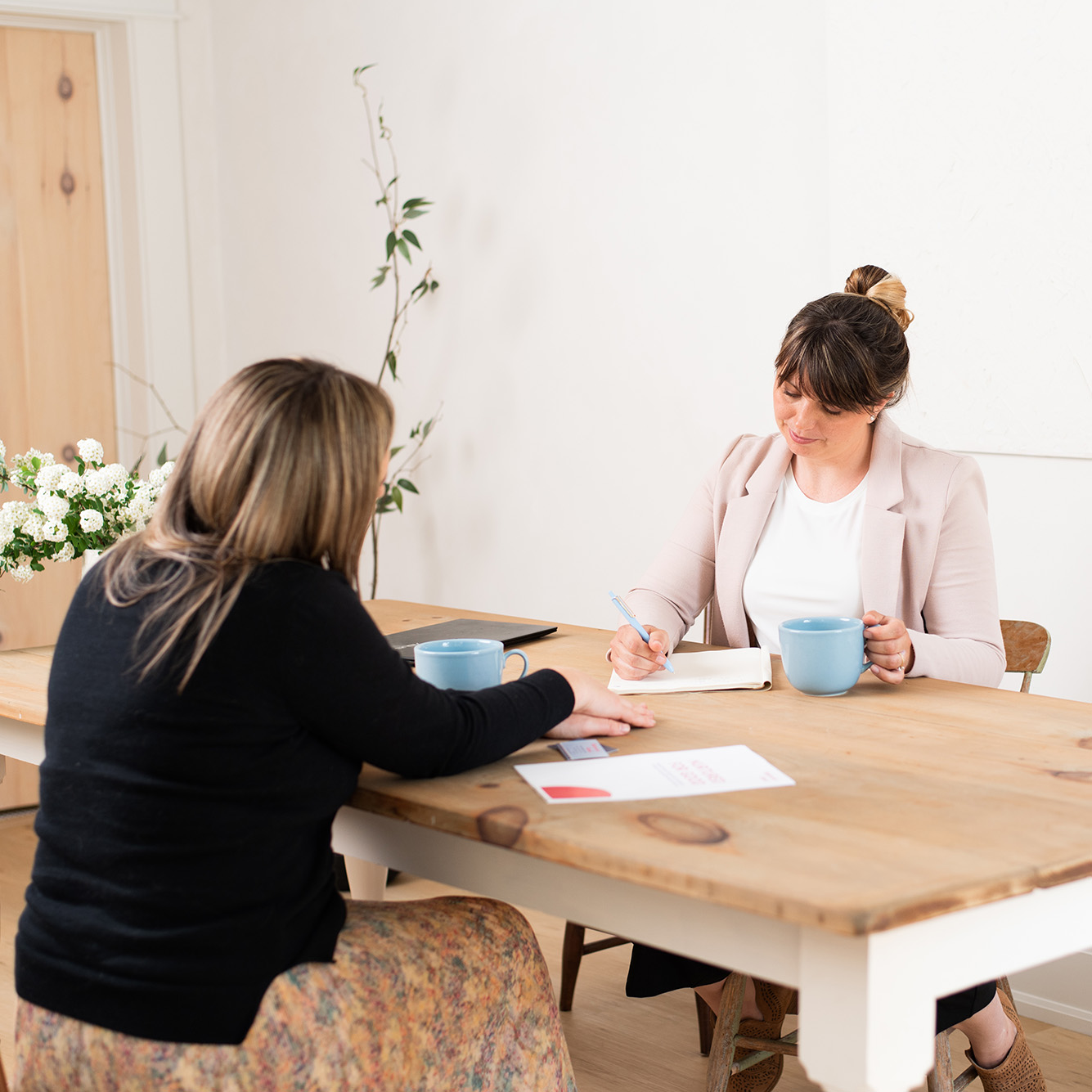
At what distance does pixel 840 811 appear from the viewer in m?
1.16

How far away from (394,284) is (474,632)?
1.86 metres

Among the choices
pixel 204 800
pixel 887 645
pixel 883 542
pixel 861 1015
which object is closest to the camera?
pixel 861 1015

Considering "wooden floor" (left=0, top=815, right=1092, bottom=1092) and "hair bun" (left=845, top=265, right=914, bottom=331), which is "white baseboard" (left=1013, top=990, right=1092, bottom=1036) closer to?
"wooden floor" (left=0, top=815, right=1092, bottom=1092)

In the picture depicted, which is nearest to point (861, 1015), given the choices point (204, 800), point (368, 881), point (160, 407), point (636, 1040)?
point (204, 800)

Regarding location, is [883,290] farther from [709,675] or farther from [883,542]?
[709,675]

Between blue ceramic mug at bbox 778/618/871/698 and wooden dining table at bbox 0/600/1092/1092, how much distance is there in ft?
0.28

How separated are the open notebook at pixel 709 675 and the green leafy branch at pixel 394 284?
1.79 metres

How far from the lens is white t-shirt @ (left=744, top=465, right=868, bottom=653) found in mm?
1982

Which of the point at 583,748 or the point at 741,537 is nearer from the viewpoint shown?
the point at 583,748

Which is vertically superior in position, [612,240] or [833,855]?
[612,240]

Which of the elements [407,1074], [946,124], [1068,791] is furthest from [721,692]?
[946,124]

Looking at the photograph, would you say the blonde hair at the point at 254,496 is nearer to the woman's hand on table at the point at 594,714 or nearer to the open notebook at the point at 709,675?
the woman's hand on table at the point at 594,714

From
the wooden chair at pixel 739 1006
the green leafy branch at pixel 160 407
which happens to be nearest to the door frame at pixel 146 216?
the green leafy branch at pixel 160 407

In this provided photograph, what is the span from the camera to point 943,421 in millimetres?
2480
